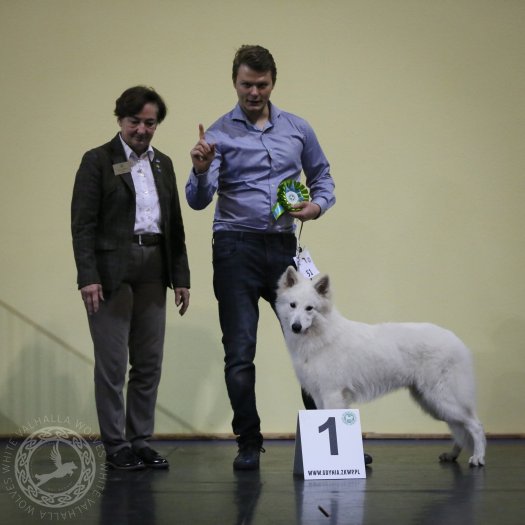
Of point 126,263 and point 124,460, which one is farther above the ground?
point 126,263

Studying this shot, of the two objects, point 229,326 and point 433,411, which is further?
point 433,411

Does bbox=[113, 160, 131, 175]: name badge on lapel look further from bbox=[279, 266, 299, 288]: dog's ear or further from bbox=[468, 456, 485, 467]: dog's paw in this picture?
bbox=[468, 456, 485, 467]: dog's paw

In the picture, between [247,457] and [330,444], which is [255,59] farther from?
[247,457]

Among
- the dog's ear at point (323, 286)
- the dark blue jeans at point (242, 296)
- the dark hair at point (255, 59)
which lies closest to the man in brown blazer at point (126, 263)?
the dark blue jeans at point (242, 296)

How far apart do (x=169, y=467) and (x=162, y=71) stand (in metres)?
2.47

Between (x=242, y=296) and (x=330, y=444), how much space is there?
736mm

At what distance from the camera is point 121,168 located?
3.44 m

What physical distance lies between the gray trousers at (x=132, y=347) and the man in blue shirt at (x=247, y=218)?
300 mm

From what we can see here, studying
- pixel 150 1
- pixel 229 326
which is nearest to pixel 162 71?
pixel 150 1

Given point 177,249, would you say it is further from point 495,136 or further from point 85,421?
point 495,136

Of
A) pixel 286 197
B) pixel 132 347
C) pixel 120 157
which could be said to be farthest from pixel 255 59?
pixel 132 347

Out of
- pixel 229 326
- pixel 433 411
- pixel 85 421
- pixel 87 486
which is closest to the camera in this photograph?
pixel 87 486

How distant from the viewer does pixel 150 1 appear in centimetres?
489

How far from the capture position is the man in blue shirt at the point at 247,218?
3430 millimetres
